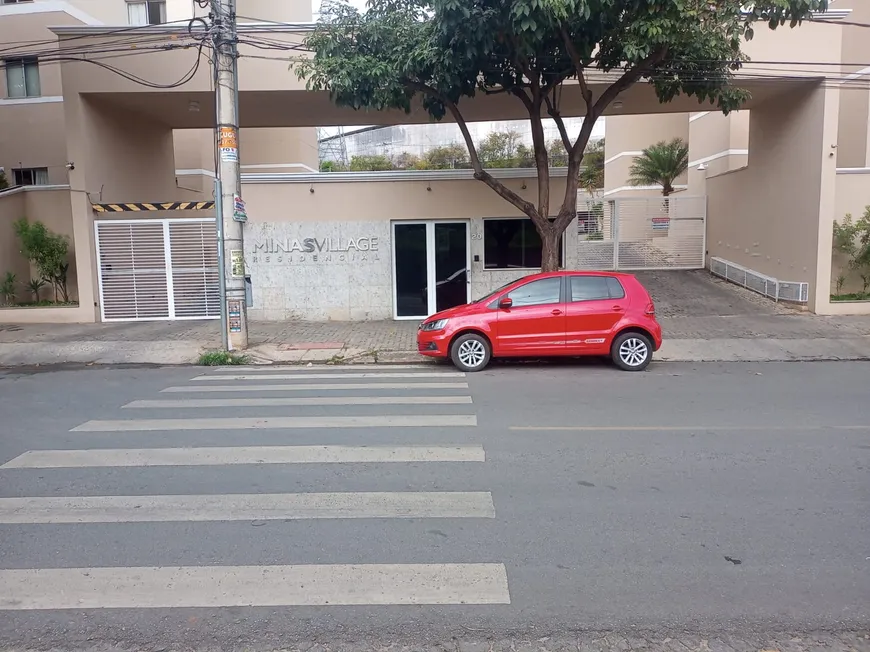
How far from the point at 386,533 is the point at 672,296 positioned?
14.6 m

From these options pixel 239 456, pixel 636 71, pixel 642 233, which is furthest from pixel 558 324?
pixel 642 233

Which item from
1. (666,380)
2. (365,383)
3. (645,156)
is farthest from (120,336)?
(645,156)

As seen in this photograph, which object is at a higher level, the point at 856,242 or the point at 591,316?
the point at 856,242

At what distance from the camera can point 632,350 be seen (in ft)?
34.9

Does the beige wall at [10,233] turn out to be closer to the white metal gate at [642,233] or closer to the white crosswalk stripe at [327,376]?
the white crosswalk stripe at [327,376]

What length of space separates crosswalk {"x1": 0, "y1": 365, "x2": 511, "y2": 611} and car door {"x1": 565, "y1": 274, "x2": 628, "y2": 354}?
2.10 meters

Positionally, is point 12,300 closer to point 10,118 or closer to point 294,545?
point 10,118

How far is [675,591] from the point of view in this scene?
3.73m

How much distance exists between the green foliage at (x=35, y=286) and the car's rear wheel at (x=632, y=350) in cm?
1440

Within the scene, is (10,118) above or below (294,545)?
above

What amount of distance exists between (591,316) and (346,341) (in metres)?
5.15

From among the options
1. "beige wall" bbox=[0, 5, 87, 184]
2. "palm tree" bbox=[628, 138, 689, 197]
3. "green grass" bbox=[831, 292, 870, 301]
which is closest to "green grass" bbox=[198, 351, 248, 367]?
"green grass" bbox=[831, 292, 870, 301]

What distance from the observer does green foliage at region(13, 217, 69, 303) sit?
16.1 meters

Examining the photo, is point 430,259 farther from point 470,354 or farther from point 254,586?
point 254,586
